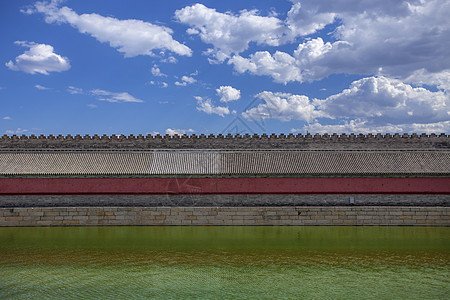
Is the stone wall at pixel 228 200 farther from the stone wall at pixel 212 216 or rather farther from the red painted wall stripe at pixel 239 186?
the stone wall at pixel 212 216

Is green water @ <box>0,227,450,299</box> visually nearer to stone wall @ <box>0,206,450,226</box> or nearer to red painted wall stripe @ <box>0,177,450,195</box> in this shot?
stone wall @ <box>0,206,450,226</box>

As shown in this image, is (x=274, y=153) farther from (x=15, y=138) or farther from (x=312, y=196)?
(x=15, y=138)

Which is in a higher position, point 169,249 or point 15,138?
point 15,138

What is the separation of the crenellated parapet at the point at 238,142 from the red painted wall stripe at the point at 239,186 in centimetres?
262

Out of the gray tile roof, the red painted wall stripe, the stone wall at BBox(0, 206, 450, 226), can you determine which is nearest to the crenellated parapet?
the gray tile roof

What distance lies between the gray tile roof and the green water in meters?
3.57

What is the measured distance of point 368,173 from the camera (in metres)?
20.5

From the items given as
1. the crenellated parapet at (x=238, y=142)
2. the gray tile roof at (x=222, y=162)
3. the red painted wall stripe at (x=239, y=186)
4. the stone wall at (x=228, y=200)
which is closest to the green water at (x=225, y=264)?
the stone wall at (x=228, y=200)

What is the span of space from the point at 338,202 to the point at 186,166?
323 inches

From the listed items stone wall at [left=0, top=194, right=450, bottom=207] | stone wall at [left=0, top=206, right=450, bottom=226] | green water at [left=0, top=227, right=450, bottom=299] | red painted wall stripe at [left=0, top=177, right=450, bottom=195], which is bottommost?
green water at [left=0, top=227, right=450, bottom=299]

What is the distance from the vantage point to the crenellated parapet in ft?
74.3

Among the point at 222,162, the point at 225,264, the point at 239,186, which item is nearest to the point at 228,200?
the point at 239,186

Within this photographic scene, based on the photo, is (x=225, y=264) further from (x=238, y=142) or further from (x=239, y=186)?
(x=238, y=142)

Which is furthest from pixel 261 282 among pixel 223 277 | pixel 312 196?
pixel 312 196
